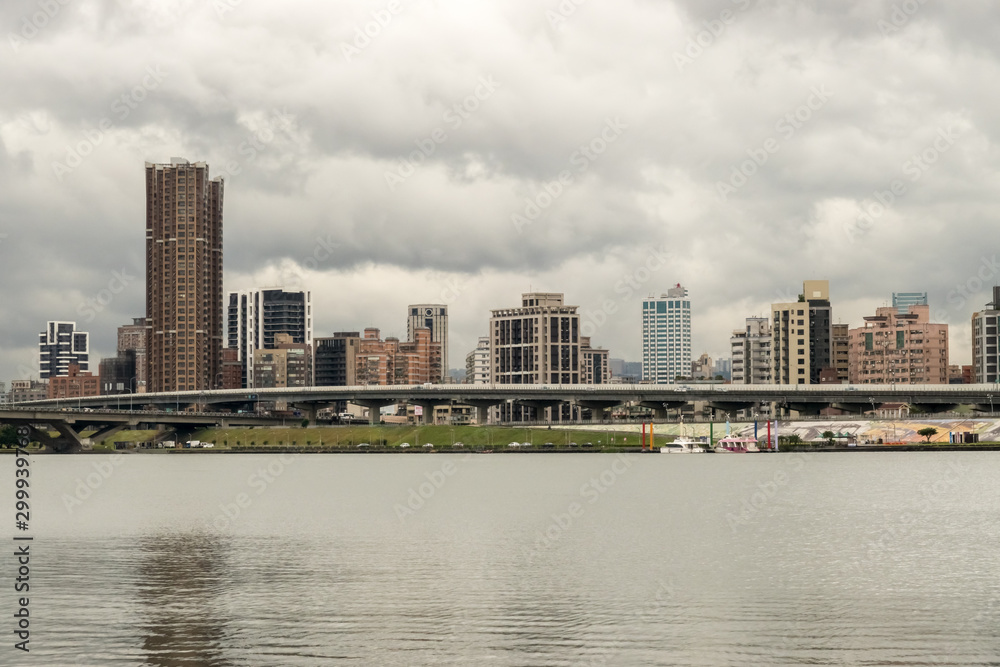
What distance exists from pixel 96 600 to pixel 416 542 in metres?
21.3

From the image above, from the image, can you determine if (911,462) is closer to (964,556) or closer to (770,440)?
(770,440)

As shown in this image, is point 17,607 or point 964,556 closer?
point 17,607

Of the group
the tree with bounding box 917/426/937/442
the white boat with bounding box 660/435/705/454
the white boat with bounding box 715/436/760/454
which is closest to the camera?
the tree with bounding box 917/426/937/442

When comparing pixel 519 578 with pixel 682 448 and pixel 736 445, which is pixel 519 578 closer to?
pixel 682 448

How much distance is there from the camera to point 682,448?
191 metres

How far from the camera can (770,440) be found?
19388 cm

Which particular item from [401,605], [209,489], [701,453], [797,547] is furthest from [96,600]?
[701,453]

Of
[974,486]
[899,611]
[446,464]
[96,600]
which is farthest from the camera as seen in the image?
[446,464]

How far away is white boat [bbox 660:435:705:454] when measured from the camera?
190375mm

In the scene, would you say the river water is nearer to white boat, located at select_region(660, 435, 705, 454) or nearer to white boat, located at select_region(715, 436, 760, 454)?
white boat, located at select_region(660, 435, 705, 454)

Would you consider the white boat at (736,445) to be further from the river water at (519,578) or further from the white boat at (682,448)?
the river water at (519,578)

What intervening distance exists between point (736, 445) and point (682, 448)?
8962mm

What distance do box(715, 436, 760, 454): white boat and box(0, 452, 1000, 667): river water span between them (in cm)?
9033

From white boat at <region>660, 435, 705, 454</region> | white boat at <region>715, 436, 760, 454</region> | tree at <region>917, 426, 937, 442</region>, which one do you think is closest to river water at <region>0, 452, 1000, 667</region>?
white boat at <region>660, 435, 705, 454</region>
